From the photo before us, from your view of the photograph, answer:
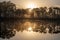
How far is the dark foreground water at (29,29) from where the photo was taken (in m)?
1.64

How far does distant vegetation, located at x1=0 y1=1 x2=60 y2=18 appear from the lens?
1.66 m

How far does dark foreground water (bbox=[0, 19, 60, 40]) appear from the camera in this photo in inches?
64.7

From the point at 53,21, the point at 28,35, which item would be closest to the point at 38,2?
the point at 53,21

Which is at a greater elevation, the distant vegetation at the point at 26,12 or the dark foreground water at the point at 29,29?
the distant vegetation at the point at 26,12

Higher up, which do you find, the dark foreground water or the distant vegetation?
the distant vegetation

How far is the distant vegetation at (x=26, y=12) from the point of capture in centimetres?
166

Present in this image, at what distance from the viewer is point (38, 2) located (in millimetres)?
1660

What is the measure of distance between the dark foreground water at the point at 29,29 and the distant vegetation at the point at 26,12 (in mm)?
59

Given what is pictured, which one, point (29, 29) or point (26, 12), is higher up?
point (26, 12)

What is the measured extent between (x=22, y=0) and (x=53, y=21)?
1.41 ft

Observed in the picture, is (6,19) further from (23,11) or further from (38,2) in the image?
(38,2)

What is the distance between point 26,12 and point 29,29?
0.65ft

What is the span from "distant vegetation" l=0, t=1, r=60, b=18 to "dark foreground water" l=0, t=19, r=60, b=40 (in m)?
0.06

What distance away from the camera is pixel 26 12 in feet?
5.47
